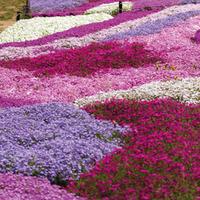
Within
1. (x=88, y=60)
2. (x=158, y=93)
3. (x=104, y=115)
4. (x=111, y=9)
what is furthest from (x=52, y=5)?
(x=104, y=115)

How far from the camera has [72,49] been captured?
28188 millimetres

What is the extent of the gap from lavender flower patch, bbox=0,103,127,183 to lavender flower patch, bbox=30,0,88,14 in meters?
36.1

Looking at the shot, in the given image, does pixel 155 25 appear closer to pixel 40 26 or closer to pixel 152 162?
pixel 40 26

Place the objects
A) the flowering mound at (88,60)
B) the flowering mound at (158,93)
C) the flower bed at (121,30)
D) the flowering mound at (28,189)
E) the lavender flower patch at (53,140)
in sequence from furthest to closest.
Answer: the flower bed at (121,30) < the flowering mound at (88,60) < the flowering mound at (158,93) < the lavender flower patch at (53,140) < the flowering mound at (28,189)

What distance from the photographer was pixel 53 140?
47.0ft

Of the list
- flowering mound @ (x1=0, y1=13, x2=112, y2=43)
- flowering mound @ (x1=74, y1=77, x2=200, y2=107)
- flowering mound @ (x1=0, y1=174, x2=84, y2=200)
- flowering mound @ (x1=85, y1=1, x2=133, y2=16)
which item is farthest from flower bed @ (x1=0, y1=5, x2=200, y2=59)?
flowering mound @ (x1=0, y1=174, x2=84, y2=200)

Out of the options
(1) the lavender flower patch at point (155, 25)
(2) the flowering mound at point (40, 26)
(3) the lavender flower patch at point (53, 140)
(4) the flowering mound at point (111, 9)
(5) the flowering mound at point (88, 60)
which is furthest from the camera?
(4) the flowering mound at point (111, 9)

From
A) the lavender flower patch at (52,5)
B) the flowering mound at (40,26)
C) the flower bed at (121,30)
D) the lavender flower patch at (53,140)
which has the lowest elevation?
the lavender flower patch at (52,5)

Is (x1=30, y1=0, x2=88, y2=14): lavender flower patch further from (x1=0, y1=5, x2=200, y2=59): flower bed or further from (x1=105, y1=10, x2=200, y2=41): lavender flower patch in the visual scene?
(x1=105, y1=10, x2=200, y2=41): lavender flower patch

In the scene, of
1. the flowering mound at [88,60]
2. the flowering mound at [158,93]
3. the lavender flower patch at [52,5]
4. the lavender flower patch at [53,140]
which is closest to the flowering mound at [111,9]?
the lavender flower patch at [52,5]

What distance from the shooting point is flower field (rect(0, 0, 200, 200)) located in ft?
39.8

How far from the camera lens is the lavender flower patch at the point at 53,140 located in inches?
503

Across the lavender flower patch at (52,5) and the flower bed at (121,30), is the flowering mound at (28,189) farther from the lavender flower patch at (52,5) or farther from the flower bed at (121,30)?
the lavender flower patch at (52,5)

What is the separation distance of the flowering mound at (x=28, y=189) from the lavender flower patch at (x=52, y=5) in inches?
1596
